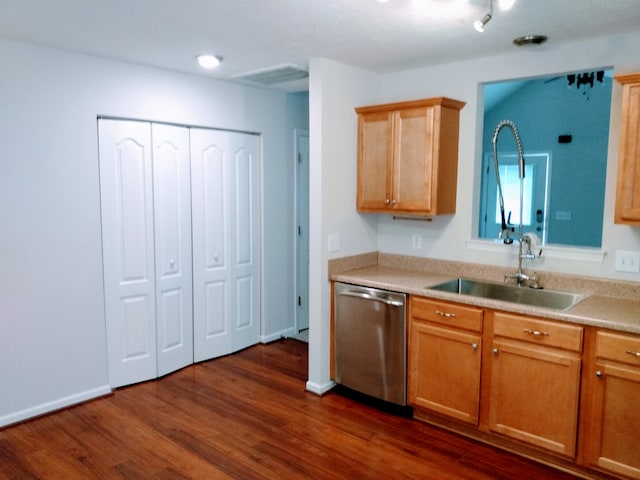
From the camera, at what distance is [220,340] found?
171 inches

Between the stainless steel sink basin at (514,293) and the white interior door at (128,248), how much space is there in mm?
2184

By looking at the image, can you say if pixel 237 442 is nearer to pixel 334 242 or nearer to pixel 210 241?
pixel 334 242

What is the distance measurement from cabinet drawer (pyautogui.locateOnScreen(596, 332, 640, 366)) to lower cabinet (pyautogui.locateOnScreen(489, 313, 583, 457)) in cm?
10

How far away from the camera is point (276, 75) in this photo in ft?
12.6

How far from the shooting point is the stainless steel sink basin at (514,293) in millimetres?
3014

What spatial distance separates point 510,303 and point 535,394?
0.51 meters

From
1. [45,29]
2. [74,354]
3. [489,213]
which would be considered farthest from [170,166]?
[489,213]

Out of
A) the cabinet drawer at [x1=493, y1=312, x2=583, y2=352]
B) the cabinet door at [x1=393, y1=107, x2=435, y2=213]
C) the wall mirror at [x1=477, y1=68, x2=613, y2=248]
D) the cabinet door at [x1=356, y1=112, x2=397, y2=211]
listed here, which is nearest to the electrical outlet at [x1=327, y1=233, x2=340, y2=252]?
the cabinet door at [x1=356, y1=112, x2=397, y2=211]

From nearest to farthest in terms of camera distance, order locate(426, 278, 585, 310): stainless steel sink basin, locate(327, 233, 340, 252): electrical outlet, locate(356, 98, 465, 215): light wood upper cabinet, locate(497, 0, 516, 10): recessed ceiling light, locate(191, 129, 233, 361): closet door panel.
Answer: locate(497, 0, 516, 10): recessed ceiling light < locate(426, 278, 585, 310): stainless steel sink basin < locate(356, 98, 465, 215): light wood upper cabinet < locate(327, 233, 340, 252): electrical outlet < locate(191, 129, 233, 361): closet door panel

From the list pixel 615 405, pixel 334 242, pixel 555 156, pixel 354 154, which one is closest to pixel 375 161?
pixel 354 154

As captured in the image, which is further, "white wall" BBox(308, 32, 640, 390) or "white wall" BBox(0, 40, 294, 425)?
"white wall" BBox(308, 32, 640, 390)

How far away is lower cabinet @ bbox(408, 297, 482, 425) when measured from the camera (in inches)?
113

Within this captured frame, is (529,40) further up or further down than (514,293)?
further up

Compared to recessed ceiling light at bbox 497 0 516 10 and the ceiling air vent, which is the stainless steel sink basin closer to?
recessed ceiling light at bbox 497 0 516 10
